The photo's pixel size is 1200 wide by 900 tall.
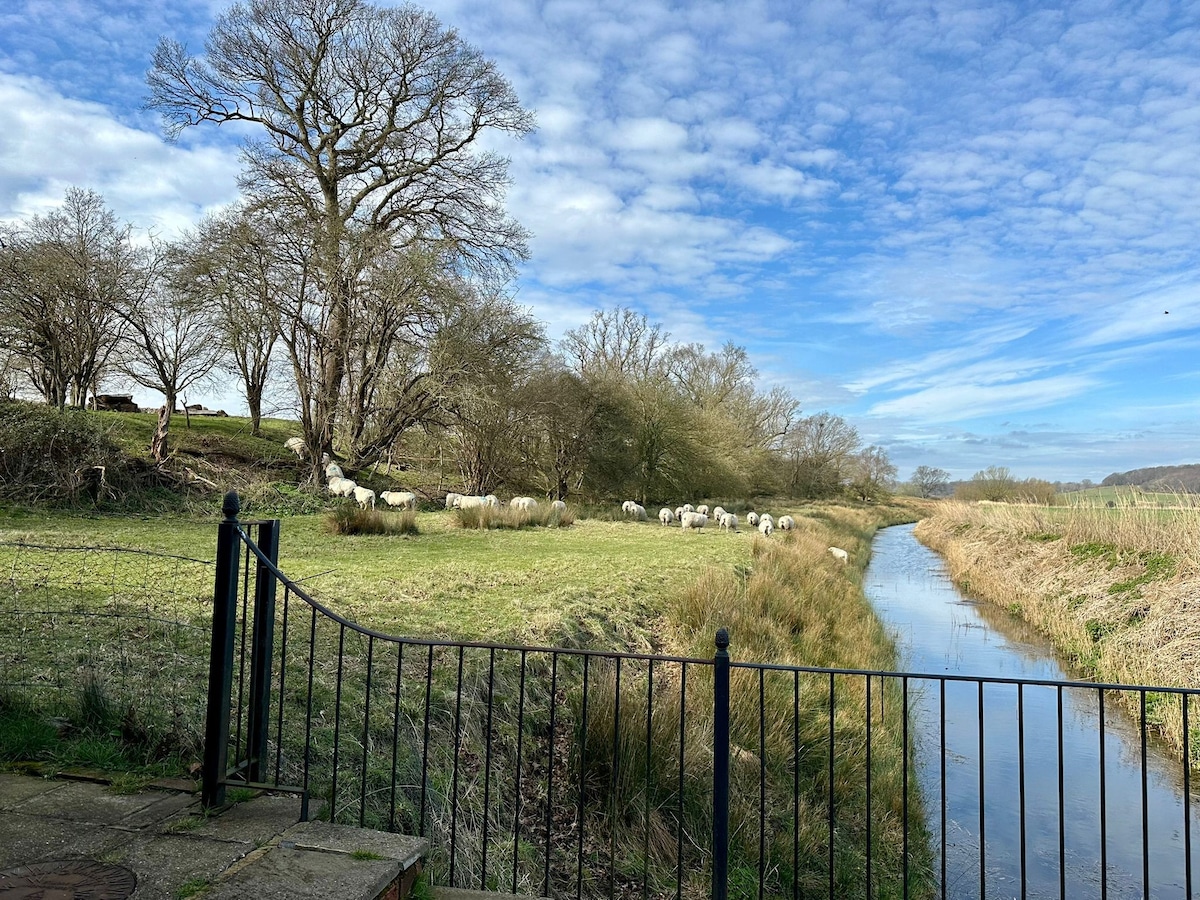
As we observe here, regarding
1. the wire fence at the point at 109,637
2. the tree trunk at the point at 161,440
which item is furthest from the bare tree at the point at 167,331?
the wire fence at the point at 109,637

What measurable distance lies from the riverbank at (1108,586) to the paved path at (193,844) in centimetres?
930

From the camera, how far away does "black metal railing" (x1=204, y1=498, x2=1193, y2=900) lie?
146 inches

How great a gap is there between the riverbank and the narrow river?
0.57 m

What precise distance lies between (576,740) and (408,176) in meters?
22.6

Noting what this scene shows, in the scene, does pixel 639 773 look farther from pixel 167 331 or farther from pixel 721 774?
pixel 167 331

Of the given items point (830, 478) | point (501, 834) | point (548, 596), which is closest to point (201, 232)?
point (548, 596)

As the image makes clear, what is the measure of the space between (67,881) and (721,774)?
8.56 ft

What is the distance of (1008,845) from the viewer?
6.79m

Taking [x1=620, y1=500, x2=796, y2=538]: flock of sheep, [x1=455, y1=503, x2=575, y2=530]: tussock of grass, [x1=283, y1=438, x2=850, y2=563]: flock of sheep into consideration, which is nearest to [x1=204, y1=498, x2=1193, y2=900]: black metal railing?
[x1=455, y1=503, x2=575, y2=530]: tussock of grass

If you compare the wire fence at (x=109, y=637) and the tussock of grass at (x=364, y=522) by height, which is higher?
the tussock of grass at (x=364, y=522)

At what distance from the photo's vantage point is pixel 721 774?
3.31 m

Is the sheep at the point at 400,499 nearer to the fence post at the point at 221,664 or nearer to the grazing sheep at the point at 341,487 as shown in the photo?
the grazing sheep at the point at 341,487

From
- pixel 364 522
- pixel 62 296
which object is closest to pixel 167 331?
pixel 62 296

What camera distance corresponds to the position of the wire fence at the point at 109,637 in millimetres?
4531
